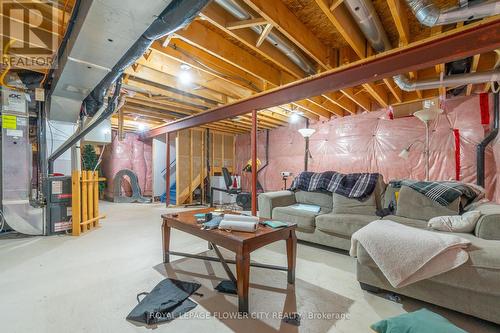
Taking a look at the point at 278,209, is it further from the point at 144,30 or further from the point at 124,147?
the point at 124,147

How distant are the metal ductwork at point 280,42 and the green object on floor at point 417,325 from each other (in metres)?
2.56

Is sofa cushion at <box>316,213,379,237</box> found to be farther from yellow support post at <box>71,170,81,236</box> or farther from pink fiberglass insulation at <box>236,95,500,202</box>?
yellow support post at <box>71,170,81,236</box>

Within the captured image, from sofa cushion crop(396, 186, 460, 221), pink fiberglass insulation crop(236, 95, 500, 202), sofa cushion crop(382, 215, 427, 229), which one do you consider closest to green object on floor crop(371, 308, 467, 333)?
sofa cushion crop(382, 215, 427, 229)

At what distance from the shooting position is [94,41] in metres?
1.90

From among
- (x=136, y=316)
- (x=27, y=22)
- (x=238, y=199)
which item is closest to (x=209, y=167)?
(x=238, y=199)

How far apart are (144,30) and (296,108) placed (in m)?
3.93

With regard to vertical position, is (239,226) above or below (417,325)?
above

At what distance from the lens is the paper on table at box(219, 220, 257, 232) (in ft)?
6.15

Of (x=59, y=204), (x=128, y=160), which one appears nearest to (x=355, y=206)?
(x=59, y=204)

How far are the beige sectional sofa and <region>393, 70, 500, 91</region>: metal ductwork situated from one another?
151 centimetres

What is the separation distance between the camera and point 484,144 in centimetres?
357

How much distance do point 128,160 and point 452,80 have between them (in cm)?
852

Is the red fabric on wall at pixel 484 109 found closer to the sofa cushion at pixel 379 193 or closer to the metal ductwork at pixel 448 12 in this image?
the sofa cushion at pixel 379 193

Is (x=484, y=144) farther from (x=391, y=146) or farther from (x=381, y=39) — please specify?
(x=381, y=39)
